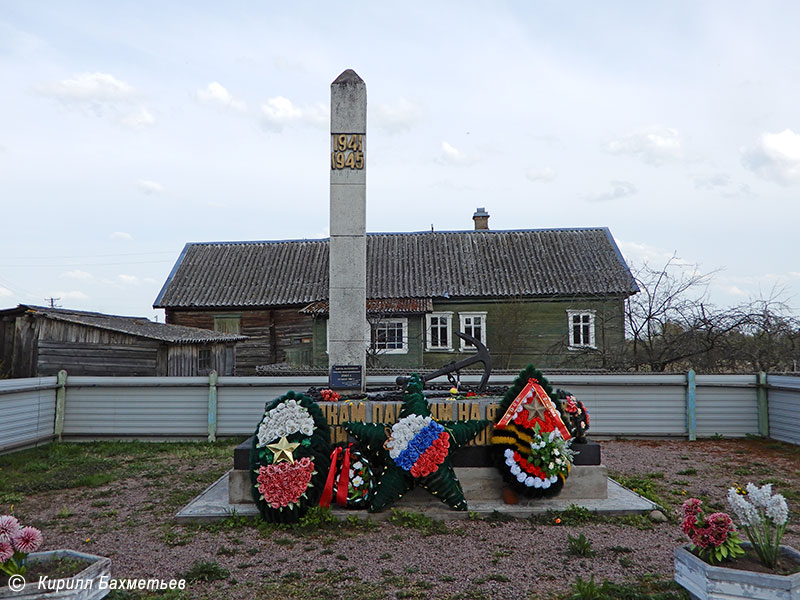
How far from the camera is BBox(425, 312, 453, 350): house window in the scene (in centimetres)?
2245

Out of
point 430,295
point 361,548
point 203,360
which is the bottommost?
point 361,548

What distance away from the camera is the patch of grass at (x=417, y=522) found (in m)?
5.89

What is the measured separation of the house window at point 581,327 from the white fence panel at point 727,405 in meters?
9.92

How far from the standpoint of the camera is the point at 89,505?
7.10 m

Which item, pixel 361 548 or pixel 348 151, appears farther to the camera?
pixel 348 151

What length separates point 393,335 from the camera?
2230 cm

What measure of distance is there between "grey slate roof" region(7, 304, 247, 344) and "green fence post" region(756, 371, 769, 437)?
43.3 feet

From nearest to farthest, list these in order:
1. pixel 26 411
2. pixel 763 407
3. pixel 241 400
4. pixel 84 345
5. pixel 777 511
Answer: pixel 777 511
pixel 26 411
pixel 763 407
pixel 241 400
pixel 84 345

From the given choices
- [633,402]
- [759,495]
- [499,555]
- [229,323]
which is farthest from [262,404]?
[229,323]

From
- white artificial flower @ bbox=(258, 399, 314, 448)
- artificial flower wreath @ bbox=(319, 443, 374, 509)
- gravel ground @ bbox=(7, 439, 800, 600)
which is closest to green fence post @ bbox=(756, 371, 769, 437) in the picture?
gravel ground @ bbox=(7, 439, 800, 600)

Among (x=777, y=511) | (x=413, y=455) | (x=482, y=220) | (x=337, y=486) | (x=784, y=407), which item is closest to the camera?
(x=777, y=511)

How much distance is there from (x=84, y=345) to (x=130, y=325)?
2296mm

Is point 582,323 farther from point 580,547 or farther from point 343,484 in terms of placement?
point 580,547

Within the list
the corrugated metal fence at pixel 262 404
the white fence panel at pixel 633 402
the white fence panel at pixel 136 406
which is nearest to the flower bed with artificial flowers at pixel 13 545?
the corrugated metal fence at pixel 262 404
